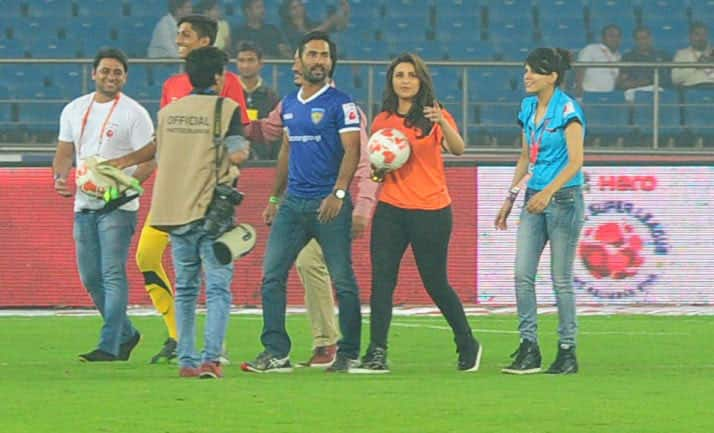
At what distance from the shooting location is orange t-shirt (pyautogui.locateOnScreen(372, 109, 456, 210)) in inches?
444

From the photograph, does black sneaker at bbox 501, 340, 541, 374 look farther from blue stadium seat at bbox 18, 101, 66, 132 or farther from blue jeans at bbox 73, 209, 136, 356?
blue stadium seat at bbox 18, 101, 66, 132

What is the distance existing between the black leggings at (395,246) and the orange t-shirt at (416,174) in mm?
51

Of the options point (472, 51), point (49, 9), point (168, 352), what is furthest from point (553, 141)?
point (49, 9)

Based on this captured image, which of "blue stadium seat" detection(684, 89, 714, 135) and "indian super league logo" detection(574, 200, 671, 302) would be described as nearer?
"indian super league logo" detection(574, 200, 671, 302)

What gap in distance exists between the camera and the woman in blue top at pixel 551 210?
36.6 ft

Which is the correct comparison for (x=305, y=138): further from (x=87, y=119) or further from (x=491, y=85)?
(x=491, y=85)

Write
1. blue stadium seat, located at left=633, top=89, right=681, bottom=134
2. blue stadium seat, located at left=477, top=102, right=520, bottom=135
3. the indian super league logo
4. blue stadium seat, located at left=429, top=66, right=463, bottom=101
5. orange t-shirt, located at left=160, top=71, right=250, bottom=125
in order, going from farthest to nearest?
blue stadium seat, located at left=477, top=102, right=520, bottom=135, blue stadium seat, located at left=429, top=66, right=463, bottom=101, blue stadium seat, located at left=633, top=89, right=681, bottom=134, the indian super league logo, orange t-shirt, located at left=160, top=71, right=250, bottom=125

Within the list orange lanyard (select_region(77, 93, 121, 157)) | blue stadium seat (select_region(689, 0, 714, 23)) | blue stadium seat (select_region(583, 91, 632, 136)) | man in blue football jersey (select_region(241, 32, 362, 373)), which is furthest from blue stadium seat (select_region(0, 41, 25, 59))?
man in blue football jersey (select_region(241, 32, 362, 373))

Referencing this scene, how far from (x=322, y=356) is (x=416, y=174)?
1378 mm

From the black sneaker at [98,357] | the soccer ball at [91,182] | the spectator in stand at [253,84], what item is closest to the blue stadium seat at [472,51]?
the spectator in stand at [253,84]

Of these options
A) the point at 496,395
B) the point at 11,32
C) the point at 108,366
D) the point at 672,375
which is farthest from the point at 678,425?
the point at 11,32

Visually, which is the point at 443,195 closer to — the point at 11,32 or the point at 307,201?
the point at 307,201

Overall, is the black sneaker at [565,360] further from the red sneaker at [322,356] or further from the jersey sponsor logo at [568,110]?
the red sneaker at [322,356]

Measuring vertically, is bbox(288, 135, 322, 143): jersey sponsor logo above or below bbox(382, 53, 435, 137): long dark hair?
below
